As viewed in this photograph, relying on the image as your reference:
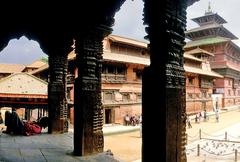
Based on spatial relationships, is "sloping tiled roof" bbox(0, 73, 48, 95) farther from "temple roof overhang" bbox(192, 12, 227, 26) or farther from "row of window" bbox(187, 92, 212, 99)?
"temple roof overhang" bbox(192, 12, 227, 26)

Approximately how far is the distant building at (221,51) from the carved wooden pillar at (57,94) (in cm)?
3750

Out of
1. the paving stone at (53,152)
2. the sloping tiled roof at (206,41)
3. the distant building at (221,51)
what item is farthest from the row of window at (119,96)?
the sloping tiled roof at (206,41)

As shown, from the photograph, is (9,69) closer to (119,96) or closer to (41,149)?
(119,96)

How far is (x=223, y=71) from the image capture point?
45.0 m

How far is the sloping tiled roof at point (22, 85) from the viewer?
20948mm

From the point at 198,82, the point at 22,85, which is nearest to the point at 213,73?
the point at 198,82

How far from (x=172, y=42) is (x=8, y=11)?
4.81 m

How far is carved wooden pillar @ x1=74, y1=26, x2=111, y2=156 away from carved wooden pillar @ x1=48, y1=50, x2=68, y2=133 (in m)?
3.17

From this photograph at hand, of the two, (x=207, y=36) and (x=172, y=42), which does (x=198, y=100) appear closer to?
(x=207, y=36)

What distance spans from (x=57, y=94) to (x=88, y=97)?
12.1ft

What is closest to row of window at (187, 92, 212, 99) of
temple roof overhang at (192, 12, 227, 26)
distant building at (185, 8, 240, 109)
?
distant building at (185, 8, 240, 109)

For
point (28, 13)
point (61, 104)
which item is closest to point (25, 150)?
point (61, 104)

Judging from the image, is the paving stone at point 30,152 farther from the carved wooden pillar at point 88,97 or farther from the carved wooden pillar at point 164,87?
the carved wooden pillar at point 164,87

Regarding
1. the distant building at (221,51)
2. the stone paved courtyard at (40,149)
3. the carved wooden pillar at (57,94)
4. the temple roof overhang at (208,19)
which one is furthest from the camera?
the temple roof overhang at (208,19)
